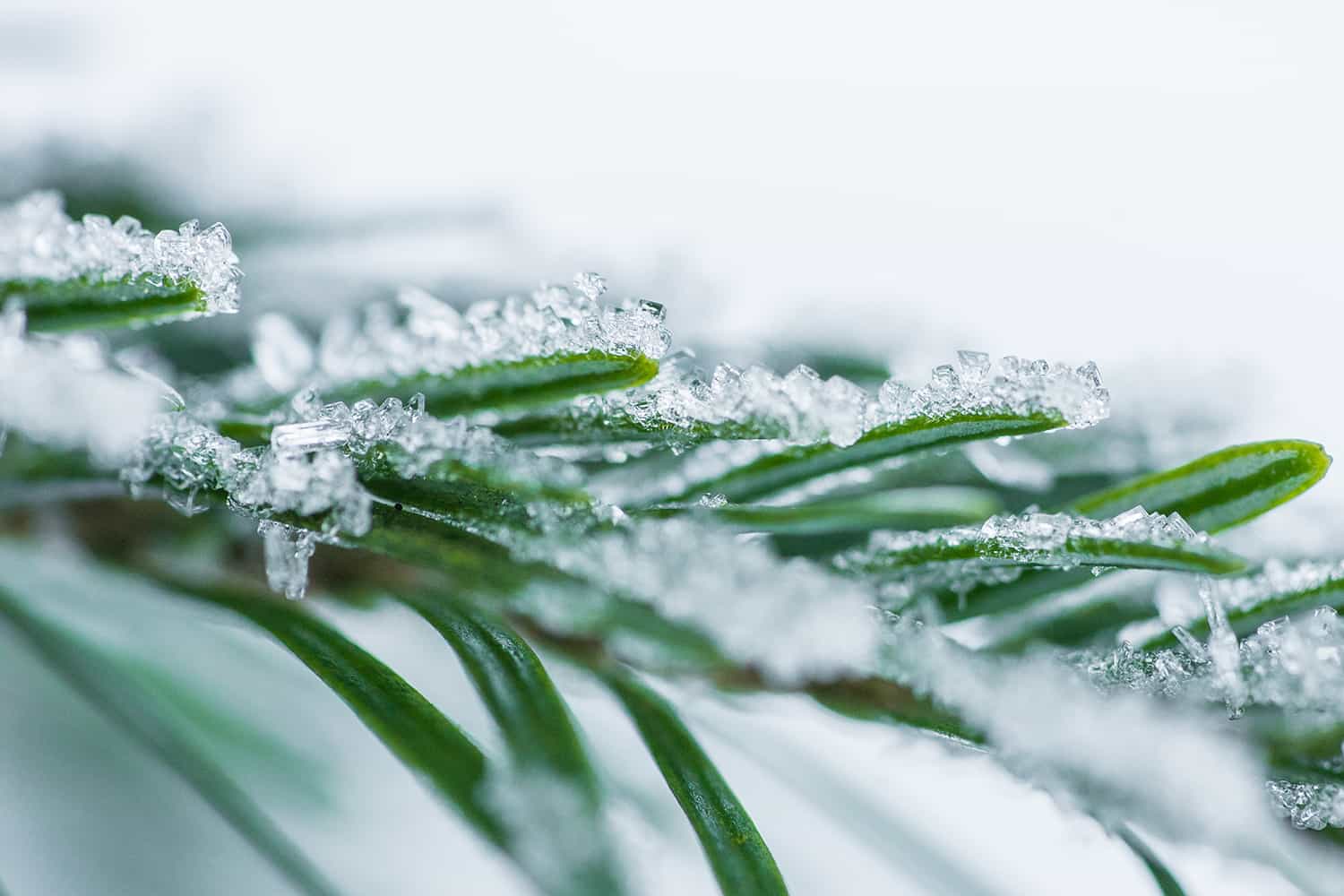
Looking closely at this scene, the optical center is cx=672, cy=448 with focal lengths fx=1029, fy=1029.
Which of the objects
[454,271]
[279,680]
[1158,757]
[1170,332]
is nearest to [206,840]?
[279,680]

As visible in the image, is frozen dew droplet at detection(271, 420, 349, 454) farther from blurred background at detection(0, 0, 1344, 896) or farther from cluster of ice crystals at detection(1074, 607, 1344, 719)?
blurred background at detection(0, 0, 1344, 896)

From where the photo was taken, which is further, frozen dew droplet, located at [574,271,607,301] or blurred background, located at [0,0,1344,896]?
blurred background, located at [0,0,1344,896]

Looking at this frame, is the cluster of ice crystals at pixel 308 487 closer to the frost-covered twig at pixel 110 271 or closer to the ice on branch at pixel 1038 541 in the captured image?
the frost-covered twig at pixel 110 271

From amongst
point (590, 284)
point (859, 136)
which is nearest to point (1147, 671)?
point (590, 284)

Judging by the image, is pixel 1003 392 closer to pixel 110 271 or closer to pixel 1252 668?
pixel 1252 668

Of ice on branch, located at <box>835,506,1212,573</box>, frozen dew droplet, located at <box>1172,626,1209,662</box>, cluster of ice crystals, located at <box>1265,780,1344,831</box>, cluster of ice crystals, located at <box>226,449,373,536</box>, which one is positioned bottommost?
cluster of ice crystals, located at <box>1265,780,1344,831</box>

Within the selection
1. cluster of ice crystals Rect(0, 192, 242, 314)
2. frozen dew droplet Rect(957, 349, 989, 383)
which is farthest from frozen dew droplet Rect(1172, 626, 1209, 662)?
cluster of ice crystals Rect(0, 192, 242, 314)

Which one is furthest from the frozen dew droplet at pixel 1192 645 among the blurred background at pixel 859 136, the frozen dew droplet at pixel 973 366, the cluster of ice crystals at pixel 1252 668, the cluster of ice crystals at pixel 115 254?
the blurred background at pixel 859 136
